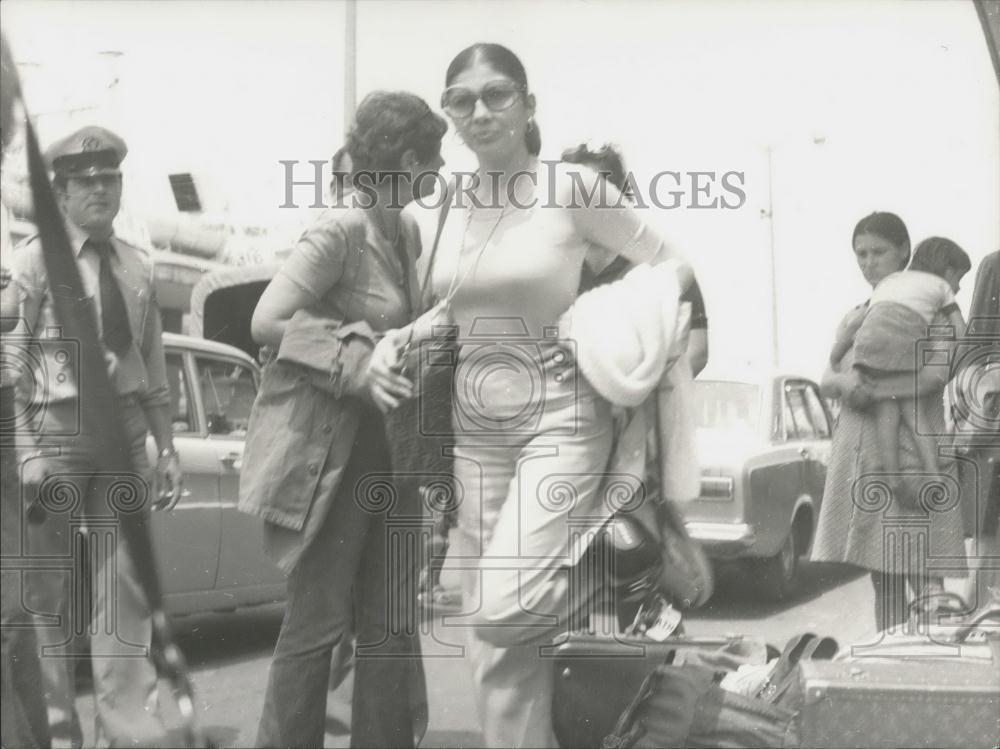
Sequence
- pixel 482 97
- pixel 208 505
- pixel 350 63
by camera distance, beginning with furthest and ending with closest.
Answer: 1. pixel 208 505
2. pixel 350 63
3. pixel 482 97

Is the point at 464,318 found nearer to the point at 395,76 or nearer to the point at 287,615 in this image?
the point at 395,76

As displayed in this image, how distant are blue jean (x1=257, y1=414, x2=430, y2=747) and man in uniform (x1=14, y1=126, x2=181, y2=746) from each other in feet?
1.27

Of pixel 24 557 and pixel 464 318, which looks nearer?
pixel 464 318

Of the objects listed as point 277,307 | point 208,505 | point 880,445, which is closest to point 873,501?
point 880,445

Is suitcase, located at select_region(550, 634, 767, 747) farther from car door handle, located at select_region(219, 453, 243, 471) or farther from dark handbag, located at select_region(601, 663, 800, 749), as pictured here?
car door handle, located at select_region(219, 453, 243, 471)

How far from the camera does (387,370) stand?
3314 mm

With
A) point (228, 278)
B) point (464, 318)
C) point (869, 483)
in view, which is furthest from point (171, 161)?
point (869, 483)

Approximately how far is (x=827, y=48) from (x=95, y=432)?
204 cm

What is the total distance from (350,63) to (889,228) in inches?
53.8

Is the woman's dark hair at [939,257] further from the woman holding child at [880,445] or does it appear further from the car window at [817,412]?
the car window at [817,412]

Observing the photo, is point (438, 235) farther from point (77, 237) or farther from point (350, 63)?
point (77, 237)

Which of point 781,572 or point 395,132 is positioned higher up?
point 395,132

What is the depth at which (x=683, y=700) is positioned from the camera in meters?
3.43

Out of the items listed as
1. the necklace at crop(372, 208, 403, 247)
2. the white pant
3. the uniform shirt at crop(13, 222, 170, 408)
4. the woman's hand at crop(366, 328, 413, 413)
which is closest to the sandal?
the white pant
